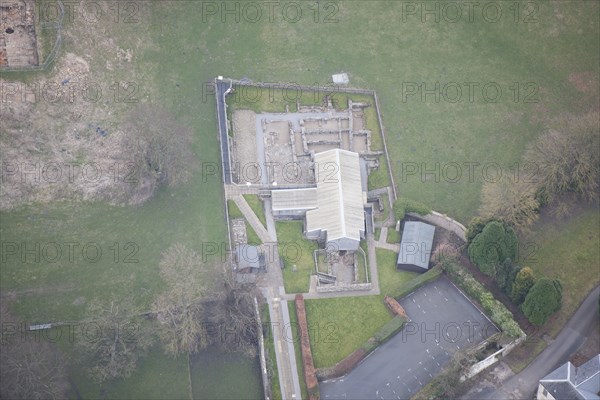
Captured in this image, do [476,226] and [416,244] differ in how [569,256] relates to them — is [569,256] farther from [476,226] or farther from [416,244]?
[416,244]

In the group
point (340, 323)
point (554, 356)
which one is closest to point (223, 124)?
point (340, 323)

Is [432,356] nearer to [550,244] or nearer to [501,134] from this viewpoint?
[550,244]

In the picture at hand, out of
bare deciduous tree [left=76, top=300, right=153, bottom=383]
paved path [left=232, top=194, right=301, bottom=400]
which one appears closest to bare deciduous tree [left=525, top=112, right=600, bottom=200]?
paved path [left=232, top=194, right=301, bottom=400]

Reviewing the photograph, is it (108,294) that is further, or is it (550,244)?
(550,244)

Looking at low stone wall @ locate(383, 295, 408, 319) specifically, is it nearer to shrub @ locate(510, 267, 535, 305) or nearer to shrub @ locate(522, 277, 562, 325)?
shrub @ locate(510, 267, 535, 305)

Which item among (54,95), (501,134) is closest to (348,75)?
(501,134)
